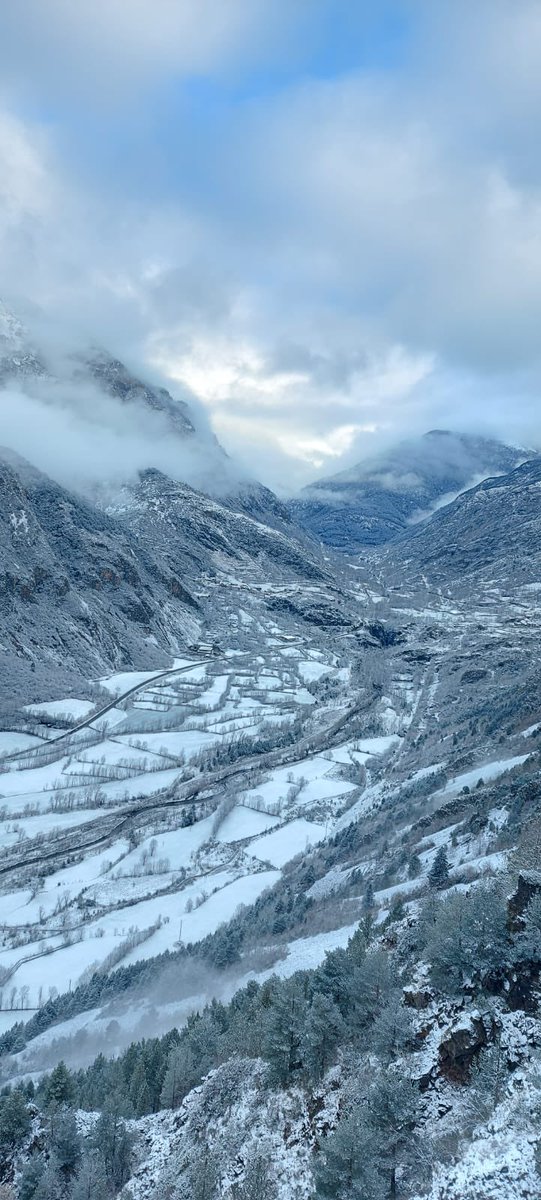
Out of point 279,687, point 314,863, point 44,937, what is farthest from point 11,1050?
point 279,687

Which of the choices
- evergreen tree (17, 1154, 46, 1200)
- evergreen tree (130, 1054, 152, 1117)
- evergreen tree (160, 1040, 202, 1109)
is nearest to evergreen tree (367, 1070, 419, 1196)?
evergreen tree (160, 1040, 202, 1109)

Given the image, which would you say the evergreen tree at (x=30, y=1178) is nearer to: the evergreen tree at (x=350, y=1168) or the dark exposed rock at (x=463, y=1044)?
the evergreen tree at (x=350, y=1168)

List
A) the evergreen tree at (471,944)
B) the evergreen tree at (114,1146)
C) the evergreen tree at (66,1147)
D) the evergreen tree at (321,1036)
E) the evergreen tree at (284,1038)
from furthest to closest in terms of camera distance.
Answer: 1. the evergreen tree at (66,1147)
2. the evergreen tree at (114,1146)
3. the evergreen tree at (284,1038)
4. the evergreen tree at (321,1036)
5. the evergreen tree at (471,944)

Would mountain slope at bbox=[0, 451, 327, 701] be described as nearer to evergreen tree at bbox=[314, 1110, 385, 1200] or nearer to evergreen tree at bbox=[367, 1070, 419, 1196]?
evergreen tree at bbox=[314, 1110, 385, 1200]

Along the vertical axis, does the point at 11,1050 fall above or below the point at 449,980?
below

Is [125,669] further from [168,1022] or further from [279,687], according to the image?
[168,1022]

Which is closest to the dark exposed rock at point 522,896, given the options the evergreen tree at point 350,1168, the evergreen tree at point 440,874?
the evergreen tree at point 350,1168
